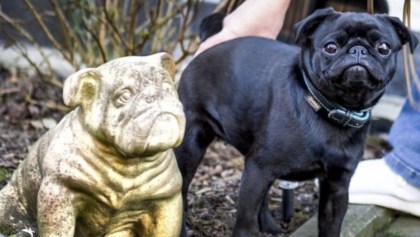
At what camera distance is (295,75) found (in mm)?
2752

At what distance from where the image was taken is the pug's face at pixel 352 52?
2541 millimetres

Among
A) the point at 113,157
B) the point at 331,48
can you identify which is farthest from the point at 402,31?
the point at 113,157

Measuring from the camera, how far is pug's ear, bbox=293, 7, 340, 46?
8.63ft

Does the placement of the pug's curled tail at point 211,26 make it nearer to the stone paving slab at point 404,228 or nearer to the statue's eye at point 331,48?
the statue's eye at point 331,48

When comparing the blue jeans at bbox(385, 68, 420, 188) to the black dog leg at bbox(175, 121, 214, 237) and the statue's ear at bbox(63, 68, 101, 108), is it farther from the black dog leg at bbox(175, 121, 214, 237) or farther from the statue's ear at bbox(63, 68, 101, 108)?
the statue's ear at bbox(63, 68, 101, 108)

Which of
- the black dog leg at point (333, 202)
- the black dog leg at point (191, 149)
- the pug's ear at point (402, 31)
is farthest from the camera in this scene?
the black dog leg at point (191, 149)

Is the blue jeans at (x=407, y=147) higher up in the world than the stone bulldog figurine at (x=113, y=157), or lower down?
lower down

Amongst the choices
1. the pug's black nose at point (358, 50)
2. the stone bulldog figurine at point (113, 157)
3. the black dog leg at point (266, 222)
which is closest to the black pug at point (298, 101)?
the pug's black nose at point (358, 50)

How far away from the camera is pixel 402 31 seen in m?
2.68

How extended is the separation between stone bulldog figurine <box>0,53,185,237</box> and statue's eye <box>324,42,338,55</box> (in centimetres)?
59

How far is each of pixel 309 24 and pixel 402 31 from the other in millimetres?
290

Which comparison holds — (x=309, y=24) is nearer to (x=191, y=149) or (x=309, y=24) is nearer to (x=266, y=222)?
(x=191, y=149)

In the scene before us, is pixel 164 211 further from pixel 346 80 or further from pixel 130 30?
pixel 130 30

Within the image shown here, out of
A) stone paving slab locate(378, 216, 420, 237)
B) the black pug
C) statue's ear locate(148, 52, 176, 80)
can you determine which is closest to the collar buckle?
the black pug
